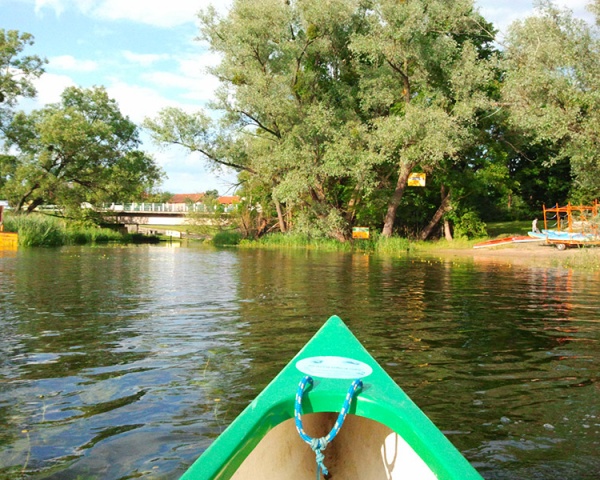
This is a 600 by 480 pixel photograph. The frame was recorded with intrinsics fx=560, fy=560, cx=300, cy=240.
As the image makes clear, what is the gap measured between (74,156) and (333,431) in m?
38.8

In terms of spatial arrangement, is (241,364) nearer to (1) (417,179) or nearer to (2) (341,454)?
(2) (341,454)

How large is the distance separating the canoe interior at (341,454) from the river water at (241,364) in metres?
0.65

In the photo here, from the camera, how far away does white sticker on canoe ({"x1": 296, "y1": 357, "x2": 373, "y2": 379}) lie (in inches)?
109

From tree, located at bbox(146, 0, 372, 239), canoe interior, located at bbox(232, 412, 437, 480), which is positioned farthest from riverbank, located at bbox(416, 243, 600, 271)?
canoe interior, located at bbox(232, 412, 437, 480)

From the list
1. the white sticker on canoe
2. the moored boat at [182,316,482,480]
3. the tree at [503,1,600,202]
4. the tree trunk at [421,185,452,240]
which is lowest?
the moored boat at [182,316,482,480]

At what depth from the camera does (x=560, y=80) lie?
1603cm

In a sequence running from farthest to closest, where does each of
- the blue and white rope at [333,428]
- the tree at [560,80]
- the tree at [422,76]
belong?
the tree at [422,76] → the tree at [560,80] → the blue and white rope at [333,428]

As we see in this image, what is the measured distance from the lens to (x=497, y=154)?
26.6m

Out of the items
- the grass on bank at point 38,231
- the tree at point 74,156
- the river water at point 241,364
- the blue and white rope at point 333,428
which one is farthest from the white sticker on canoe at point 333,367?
the tree at point 74,156

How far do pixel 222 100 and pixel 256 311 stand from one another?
19141mm

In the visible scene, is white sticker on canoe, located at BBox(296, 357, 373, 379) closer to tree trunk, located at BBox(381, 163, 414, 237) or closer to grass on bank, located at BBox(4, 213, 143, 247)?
tree trunk, located at BBox(381, 163, 414, 237)

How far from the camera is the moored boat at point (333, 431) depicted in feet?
7.21

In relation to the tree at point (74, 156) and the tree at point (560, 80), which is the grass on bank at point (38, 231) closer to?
the tree at point (74, 156)

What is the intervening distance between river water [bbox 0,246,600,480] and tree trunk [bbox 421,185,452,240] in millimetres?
15846
